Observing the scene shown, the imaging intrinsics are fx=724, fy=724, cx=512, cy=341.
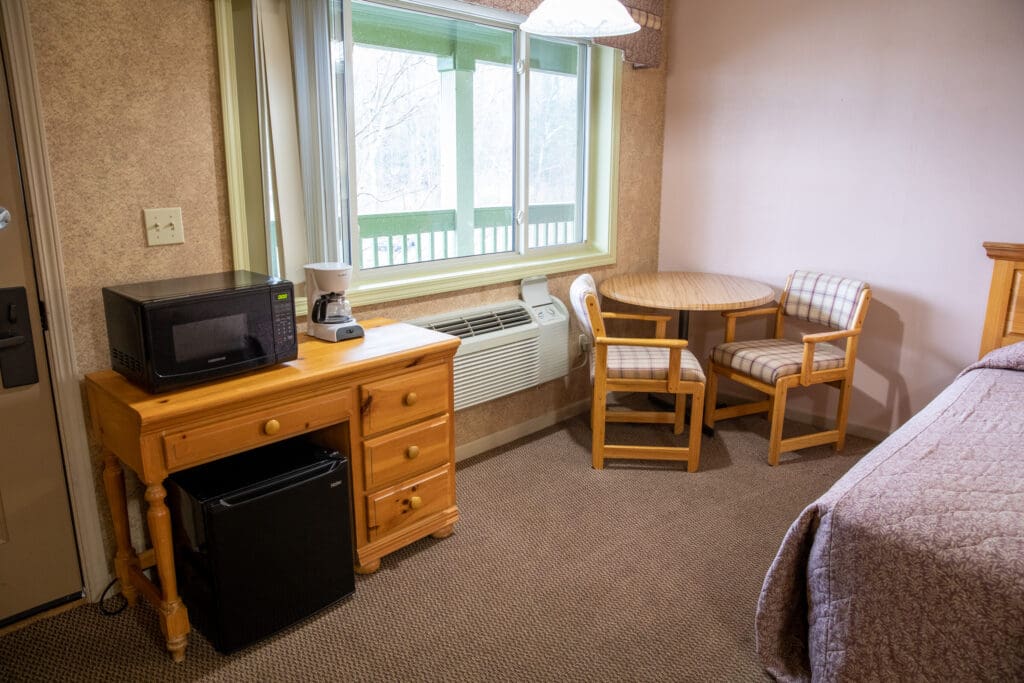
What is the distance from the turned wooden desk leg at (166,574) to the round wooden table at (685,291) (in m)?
2.11

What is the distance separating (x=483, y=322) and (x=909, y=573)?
1.96m

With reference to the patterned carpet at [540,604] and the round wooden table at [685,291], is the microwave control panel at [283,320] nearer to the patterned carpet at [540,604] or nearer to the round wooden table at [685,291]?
the patterned carpet at [540,604]

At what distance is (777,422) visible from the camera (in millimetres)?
3217

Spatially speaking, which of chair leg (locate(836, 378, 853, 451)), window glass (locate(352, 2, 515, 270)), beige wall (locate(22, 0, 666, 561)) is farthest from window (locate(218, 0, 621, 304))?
chair leg (locate(836, 378, 853, 451))

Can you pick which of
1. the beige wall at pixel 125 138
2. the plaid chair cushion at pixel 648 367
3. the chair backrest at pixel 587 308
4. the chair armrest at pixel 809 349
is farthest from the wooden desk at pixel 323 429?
the chair armrest at pixel 809 349

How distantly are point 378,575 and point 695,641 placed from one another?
103cm

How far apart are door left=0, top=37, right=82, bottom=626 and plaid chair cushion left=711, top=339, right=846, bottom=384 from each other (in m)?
2.71

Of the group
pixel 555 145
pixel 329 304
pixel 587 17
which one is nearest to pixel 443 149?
pixel 555 145

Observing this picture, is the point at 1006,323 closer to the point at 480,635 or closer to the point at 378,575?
the point at 480,635

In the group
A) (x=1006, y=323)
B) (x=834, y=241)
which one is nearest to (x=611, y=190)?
(x=834, y=241)

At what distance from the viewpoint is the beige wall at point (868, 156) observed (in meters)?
3.05

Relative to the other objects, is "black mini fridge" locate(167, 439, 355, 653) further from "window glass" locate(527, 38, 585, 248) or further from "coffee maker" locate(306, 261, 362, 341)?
"window glass" locate(527, 38, 585, 248)

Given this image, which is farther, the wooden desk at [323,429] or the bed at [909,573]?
the wooden desk at [323,429]

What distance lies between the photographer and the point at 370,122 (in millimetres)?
2957
